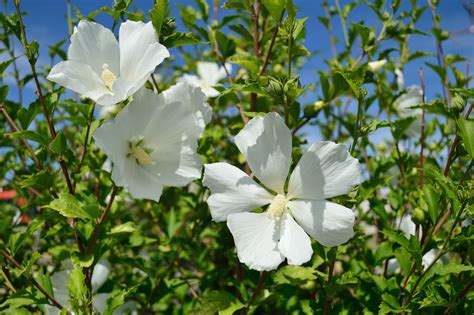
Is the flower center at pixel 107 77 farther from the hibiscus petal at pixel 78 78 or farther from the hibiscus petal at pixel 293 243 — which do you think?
the hibiscus petal at pixel 293 243

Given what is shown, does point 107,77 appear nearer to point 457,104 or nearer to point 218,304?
point 218,304

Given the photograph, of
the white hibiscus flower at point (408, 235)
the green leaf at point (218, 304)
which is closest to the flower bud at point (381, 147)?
the white hibiscus flower at point (408, 235)

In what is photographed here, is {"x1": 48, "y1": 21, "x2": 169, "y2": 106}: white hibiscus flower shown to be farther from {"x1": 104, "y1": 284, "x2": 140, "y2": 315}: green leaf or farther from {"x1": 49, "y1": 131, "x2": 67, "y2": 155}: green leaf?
{"x1": 104, "y1": 284, "x2": 140, "y2": 315}: green leaf

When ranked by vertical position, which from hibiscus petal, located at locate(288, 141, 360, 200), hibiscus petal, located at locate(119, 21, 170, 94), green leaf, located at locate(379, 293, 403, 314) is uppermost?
hibiscus petal, located at locate(119, 21, 170, 94)

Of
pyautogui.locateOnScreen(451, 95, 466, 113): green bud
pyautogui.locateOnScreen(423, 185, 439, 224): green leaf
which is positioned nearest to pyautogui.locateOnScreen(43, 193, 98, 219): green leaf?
pyautogui.locateOnScreen(423, 185, 439, 224): green leaf

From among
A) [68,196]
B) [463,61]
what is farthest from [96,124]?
[463,61]
